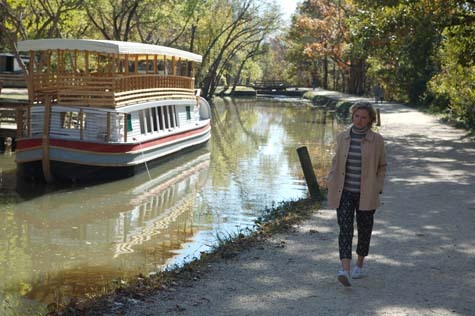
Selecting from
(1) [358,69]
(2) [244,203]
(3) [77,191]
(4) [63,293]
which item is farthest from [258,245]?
(1) [358,69]

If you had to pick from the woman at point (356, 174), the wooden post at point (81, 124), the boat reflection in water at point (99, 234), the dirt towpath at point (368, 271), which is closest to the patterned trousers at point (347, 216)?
the woman at point (356, 174)

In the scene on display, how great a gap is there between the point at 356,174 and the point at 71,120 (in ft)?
45.6

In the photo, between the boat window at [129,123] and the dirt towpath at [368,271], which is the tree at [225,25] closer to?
the boat window at [129,123]

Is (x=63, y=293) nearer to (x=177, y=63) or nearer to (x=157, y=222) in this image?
(x=157, y=222)

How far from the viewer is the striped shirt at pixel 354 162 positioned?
6.67 meters

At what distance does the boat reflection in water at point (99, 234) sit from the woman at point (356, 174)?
9.24ft

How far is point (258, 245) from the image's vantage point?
8742 millimetres

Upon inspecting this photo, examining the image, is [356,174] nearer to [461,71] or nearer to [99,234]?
[99,234]

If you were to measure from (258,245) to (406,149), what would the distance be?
12996 millimetres

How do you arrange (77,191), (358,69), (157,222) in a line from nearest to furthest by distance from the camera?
(157,222) → (77,191) → (358,69)

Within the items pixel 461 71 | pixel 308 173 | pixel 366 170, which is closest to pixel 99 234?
pixel 308 173

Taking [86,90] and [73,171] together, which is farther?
[86,90]

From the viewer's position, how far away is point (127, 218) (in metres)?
14.5

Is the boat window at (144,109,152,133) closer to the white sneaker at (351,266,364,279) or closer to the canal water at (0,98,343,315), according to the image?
the canal water at (0,98,343,315)
